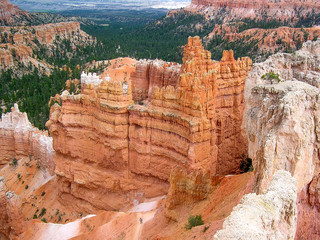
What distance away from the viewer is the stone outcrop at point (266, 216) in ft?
20.7

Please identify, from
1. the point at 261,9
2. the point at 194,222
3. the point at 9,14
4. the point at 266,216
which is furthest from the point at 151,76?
the point at 9,14

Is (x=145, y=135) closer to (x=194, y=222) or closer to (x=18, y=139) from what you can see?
(x=194, y=222)

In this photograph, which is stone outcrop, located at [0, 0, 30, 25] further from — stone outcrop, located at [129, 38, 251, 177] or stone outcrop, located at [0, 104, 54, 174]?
stone outcrop, located at [129, 38, 251, 177]

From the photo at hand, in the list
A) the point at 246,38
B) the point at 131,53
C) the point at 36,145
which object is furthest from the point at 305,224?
the point at 131,53

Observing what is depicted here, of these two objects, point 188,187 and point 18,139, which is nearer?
point 188,187

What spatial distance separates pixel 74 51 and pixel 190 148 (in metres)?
73.9

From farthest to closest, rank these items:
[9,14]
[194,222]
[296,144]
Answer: [9,14], [194,222], [296,144]

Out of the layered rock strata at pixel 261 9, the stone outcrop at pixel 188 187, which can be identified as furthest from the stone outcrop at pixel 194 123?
the layered rock strata at pixel 261 9

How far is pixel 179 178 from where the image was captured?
14.1 meters

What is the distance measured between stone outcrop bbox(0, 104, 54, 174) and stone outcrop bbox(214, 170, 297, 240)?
21461mm

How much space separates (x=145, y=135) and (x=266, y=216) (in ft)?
37.6

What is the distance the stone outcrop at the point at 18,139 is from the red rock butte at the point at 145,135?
587 cm

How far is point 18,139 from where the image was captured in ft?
90.6

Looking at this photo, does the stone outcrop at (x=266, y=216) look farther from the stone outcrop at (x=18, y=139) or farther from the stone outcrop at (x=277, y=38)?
the stone outcrop at (x=277, y=38)
